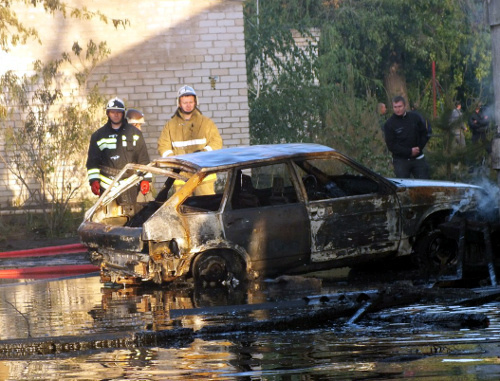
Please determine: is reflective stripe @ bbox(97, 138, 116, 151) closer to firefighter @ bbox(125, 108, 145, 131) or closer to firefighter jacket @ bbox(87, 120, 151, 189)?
firefighter jacket @ bbox(87, 120, 151, 189)

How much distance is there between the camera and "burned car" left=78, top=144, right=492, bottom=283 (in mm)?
10523

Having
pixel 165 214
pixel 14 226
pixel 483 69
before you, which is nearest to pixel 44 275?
pixel 165 214

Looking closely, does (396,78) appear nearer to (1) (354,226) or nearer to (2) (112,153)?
(2) (112,153)

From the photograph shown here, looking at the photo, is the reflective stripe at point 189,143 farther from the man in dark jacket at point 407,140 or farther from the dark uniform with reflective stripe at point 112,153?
the man in dark jacket at point 407,140

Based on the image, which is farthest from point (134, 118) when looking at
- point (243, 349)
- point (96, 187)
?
point (243, 349)

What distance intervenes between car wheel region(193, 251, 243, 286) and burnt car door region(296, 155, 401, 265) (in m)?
0.80

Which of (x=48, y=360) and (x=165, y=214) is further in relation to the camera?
(x=165, y=214)

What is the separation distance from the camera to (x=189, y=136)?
43.8 ft

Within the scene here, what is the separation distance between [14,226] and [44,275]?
16.9 ft

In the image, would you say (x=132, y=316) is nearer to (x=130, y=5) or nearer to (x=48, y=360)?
(x=48, y=360)

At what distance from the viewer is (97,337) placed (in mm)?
7652

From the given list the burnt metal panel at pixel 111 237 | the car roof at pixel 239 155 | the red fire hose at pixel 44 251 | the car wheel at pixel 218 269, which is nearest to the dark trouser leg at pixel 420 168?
the car roof at pixel 239 155

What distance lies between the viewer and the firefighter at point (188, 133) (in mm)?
13273

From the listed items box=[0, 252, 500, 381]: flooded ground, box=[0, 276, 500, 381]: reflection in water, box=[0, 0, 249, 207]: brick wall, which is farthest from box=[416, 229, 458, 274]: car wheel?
box=[0, 0, 249, 207]: brick wall
